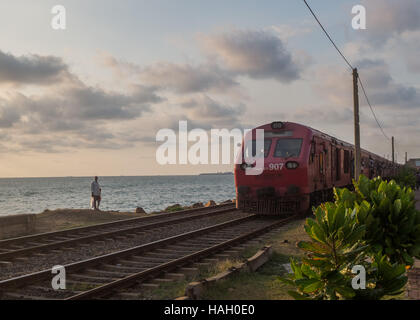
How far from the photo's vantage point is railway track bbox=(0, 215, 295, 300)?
6.30 meters

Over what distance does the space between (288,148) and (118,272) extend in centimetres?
938

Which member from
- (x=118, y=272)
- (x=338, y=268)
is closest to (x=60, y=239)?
(x=118, y=272)

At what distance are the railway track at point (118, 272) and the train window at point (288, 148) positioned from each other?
4.62 m

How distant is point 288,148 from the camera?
15438 millimetres

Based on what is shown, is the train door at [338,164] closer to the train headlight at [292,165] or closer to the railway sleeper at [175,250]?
the train headlight at [292,165]

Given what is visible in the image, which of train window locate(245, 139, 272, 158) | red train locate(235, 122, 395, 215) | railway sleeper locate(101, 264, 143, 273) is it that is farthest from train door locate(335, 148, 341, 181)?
railway sleeper locate(101, 264, 143, 273)

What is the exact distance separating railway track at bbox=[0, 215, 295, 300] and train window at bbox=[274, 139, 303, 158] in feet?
15.1

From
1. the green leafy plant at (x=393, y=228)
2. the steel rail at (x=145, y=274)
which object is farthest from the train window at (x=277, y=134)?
the green leafy plant at (x=393, y=228)

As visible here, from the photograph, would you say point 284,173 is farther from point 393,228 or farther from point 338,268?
point 338,268

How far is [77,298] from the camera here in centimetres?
575

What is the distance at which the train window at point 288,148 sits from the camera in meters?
15.2

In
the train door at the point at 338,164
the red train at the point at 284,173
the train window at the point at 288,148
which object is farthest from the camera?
the train door at the point at 338,164

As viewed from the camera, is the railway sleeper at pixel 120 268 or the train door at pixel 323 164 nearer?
the railway sleeper at pixel 120 268

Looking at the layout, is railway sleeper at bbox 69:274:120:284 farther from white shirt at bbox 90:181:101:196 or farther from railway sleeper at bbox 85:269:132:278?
white shirt at bbox 90:181:101:196
